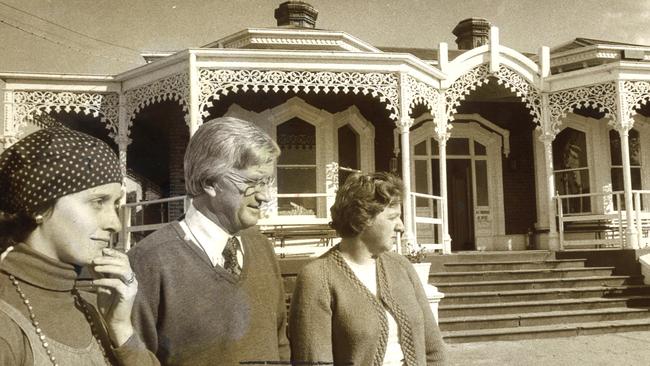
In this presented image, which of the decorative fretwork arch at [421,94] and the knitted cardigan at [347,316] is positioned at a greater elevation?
the decorative fretwork arch at [421,94]

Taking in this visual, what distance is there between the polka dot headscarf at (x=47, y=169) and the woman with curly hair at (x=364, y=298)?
1.45 m

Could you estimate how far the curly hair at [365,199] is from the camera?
2691 millimetres

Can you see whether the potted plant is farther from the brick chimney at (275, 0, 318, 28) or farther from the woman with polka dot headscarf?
the brick chimney at (275, 0, 318, 28)

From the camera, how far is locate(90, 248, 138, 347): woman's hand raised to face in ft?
4.00

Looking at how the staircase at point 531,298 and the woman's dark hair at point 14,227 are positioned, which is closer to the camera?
the woman's dark hair at point 14,227

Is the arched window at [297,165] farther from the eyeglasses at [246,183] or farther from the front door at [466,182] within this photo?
the eyeglasses at [246,183]

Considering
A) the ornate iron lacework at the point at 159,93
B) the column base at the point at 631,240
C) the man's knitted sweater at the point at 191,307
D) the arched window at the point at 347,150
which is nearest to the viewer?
the man's knitted sweater at the point at 191,307

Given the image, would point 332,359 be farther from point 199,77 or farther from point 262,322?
point 199,77

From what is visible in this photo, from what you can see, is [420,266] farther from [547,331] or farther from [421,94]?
[421,94]

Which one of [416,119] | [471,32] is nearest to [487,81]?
[416,119]

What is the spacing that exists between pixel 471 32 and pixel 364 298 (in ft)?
53.4

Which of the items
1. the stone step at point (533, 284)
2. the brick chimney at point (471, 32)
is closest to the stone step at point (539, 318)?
the stone step at point (533, 284)

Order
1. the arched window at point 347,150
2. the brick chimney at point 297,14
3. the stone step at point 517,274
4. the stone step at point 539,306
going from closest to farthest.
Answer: the stone step at point 539,306 → the stone step at point 517,274 → the arched window at point 347,150 → the brick chimney at point 297,14

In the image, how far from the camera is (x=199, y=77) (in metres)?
9.52
